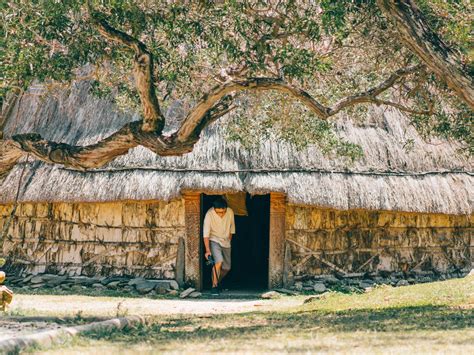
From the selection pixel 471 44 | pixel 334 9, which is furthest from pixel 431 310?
pixel 334 9

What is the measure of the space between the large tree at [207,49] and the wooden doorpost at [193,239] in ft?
17.8

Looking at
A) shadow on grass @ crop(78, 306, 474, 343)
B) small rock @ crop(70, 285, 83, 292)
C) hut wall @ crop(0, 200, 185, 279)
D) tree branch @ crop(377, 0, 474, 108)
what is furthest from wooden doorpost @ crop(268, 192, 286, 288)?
tree branch @ crop(377, 0, 474, 108)

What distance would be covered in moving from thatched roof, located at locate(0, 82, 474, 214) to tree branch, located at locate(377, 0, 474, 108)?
8.20 m

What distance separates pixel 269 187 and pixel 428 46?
8.32 meters

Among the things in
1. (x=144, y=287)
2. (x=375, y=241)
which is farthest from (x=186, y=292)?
(x=375, y=241)

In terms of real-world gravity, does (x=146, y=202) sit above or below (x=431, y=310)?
above

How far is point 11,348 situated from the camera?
8.30 metres

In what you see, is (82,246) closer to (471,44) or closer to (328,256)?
(328,256)

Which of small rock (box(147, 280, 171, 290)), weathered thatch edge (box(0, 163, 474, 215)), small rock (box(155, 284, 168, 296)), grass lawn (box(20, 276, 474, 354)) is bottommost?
grass lawn (box(20, 276, 474, 354))

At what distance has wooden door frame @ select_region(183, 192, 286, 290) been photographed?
19.2 meters

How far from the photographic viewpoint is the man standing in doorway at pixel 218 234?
1812 cm

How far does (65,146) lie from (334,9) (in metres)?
4.31

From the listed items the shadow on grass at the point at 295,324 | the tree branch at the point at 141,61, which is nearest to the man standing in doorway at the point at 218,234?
the shadow on grass at the point at 295,324

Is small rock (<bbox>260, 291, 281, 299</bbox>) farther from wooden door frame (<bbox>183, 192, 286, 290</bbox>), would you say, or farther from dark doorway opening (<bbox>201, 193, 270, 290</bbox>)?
dark doorway opening (<bbox>201, 193, 270, 290</bbox>)
